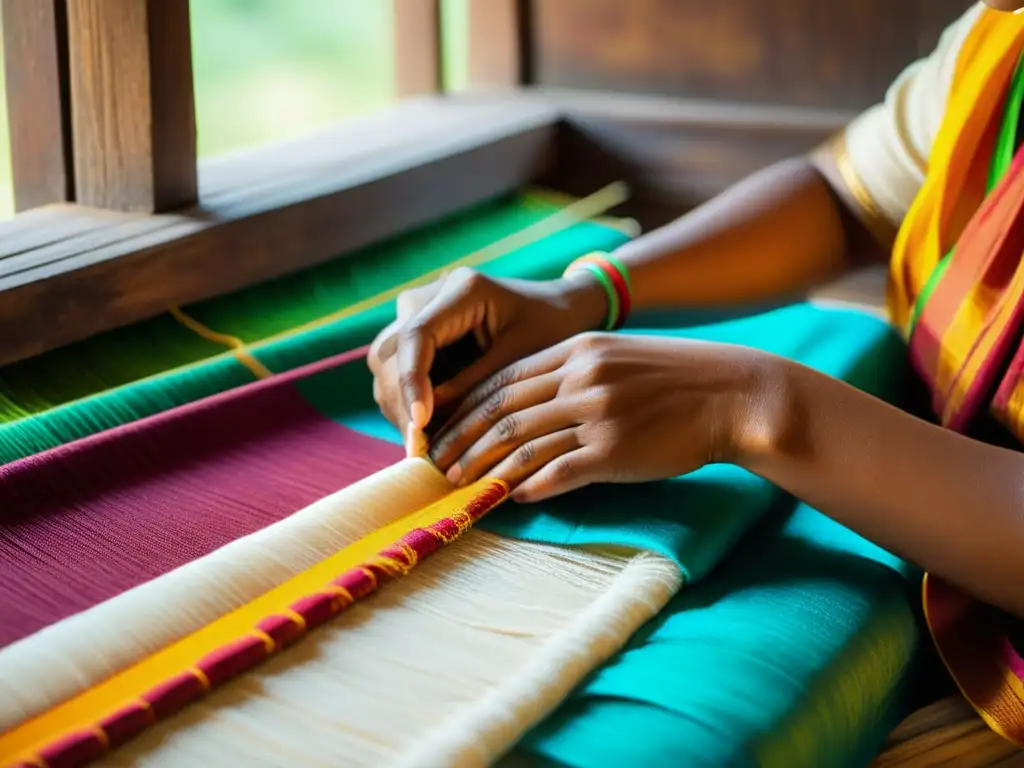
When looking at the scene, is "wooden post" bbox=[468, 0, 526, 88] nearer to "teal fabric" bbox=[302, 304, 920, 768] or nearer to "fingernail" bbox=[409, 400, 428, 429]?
"teal fabric" bbox=[302, 304, 920, 768]

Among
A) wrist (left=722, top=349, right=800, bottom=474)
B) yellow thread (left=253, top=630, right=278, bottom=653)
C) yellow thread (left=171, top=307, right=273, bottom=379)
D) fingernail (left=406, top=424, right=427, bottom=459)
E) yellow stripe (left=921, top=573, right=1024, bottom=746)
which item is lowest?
yellow stripe (left=921, top=573, right=1024, bottom=746)

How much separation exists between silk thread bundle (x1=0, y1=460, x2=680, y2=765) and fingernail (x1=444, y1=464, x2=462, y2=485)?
0.03 ft

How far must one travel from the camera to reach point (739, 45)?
5.59 feet

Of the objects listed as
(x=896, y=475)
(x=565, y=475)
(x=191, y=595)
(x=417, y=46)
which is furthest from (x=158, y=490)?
(x=417, y=46)

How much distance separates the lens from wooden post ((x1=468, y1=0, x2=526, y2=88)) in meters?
1.82

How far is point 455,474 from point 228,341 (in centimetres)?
34

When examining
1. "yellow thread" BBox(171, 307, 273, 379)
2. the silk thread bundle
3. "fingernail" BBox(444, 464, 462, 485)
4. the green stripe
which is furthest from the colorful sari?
"yellow thread" BBox(171, 307, 273, 379)

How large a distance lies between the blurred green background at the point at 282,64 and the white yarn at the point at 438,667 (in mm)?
2264

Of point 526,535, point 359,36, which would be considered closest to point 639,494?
point 526,535

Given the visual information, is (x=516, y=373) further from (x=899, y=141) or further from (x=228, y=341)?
(x=899, y=141)

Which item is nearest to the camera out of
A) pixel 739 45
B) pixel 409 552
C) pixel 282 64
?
pixel 409 552

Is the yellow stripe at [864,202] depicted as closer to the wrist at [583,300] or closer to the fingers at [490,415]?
the wrist at [583,300]

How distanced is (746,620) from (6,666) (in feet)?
1.41

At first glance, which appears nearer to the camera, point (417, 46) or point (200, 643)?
point (200, 643)
